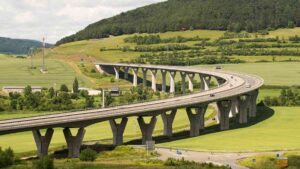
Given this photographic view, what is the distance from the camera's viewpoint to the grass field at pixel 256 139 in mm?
120113

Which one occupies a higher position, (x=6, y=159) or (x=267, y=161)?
(x=6, y=159)

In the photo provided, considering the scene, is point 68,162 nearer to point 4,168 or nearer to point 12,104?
point 4,168

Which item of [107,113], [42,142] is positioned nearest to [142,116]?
[107,113]

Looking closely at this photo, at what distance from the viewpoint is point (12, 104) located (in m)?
186

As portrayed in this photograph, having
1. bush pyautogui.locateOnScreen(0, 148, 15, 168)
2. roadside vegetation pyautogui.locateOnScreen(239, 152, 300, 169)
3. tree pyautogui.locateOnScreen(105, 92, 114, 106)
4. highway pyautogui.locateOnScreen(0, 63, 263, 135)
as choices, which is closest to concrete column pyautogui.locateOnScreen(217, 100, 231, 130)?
highway pyautogui.locateOnScreen(0, 63, 263, 135)

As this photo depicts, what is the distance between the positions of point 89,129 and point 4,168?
5456 centimetres

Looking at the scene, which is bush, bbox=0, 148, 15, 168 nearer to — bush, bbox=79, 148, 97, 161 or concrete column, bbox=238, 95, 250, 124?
bush, bbox=79, 148, 97, 161

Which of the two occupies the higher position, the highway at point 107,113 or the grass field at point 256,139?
the highway at point 107,113

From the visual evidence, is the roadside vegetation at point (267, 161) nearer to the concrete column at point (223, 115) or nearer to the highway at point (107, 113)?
the highway at point (107, 113)

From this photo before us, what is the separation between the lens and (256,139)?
13025 cm

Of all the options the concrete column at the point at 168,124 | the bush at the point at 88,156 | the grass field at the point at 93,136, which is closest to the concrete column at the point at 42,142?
the grass field at the point at 93,136

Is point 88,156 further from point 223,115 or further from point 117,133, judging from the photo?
point 223,115

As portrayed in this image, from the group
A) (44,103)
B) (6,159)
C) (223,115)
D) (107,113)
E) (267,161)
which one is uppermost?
(107,113)

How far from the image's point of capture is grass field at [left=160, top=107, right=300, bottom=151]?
120113 millimetres
